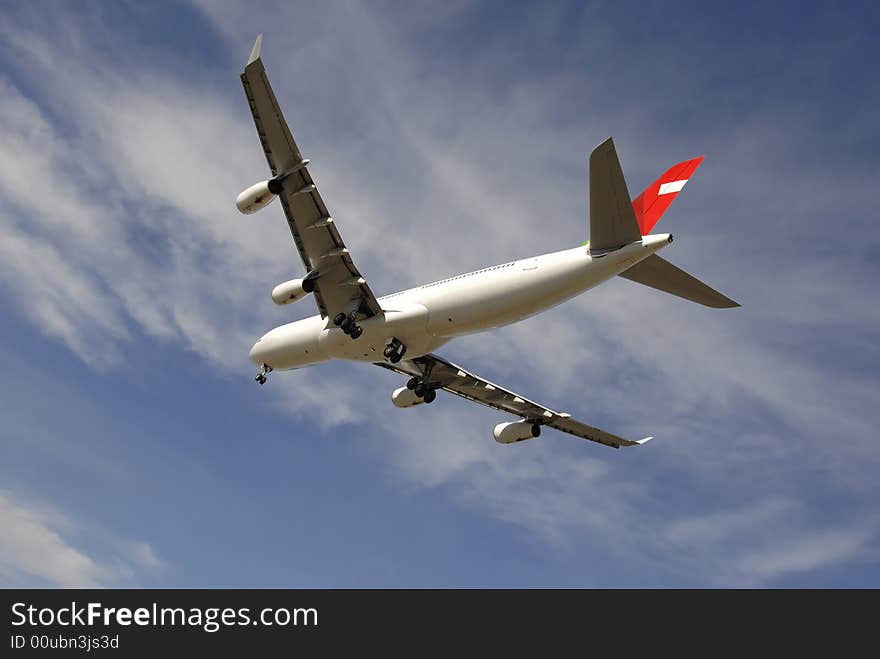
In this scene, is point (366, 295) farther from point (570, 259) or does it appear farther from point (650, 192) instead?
point (650, 192)

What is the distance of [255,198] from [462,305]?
6.88 m

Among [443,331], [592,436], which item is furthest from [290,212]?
[592,436]

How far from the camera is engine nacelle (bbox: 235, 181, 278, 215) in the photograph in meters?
27.7

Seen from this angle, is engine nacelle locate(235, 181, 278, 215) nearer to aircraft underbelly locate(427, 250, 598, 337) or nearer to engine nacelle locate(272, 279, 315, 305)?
engine nacelle locate(272, 279, 315, 305)

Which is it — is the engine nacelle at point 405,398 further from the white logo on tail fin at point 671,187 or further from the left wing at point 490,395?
the white logo on tail fin at point 671,187

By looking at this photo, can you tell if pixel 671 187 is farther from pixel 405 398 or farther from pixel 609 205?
pixel 405 398

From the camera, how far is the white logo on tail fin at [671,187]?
27.9 meters

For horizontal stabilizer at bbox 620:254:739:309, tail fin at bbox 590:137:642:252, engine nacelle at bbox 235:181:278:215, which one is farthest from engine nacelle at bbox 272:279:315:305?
horizontal stabilizer at bbox 620:254:739:309

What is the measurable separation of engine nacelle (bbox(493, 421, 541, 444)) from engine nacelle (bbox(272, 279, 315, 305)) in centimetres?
1055

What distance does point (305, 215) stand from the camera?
1140 inches

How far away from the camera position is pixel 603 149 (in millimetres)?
23797

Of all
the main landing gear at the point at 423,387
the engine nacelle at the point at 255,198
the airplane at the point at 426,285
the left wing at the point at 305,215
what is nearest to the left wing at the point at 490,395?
the main landing gear at the point at 423,387

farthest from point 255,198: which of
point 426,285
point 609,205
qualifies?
point 609,205

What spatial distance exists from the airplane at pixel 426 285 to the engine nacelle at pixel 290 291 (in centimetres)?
4
